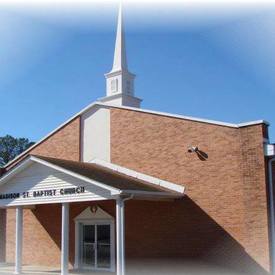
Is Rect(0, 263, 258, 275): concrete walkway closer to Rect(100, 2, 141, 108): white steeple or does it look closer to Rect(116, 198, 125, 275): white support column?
Rect(116, 198, 125, 275): white support column

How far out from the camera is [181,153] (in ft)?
62.0

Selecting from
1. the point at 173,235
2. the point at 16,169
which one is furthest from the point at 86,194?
the point at 173,235

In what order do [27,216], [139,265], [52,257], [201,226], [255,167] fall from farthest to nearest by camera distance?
[27,216]
[52,257]
[139,265]
[201,226]
[255,167]

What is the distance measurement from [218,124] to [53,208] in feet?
29.8

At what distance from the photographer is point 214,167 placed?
704 inches

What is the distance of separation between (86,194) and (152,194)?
7.46ft

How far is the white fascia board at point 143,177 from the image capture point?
61.6 ft

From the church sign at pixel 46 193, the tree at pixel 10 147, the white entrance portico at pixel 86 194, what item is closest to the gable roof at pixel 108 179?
the white entrance portico at pixel 86 194

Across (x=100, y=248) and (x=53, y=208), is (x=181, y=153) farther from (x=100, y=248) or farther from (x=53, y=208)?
(x=53, y=208)

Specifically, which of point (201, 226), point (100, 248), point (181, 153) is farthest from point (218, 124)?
point (100, 248)

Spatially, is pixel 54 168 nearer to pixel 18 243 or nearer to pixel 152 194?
pixel 152 194

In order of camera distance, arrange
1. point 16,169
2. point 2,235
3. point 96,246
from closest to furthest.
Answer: point 16,169
point 96,246
point 2,235

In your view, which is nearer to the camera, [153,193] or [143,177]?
[153,193]

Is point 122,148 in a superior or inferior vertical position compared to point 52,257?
superior
